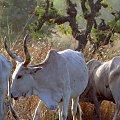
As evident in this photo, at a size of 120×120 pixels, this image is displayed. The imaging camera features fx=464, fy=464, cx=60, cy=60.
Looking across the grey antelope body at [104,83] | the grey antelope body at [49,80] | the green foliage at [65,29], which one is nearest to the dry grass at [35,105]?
the grey antelope body at [104,83]

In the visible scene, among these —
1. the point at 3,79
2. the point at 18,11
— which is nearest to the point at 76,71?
the point at 3,79

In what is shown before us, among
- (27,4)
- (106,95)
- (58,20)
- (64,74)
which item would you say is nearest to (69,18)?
(58,20)

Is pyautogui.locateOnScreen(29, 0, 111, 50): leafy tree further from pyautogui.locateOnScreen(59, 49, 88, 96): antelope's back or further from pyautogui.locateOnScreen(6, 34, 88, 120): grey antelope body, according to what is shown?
pyautogui.locateOnScreen(6, 34, 88, 120): grey antelope body

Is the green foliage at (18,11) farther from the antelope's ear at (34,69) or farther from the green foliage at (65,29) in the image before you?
the antelope's ear at (34,69)

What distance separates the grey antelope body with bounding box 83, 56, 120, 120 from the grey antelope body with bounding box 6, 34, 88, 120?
733 mm

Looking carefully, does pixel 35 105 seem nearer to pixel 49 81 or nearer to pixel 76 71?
pixel 76 71

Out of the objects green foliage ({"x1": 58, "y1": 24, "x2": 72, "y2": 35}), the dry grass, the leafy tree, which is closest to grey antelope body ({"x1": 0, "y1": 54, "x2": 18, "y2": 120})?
the dry grass

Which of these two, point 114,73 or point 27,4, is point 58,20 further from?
point 27,4

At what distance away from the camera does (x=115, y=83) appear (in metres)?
7.03

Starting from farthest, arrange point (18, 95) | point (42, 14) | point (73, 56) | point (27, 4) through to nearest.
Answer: point (27, 4), point (42, 14), point (73, 56), point (18, 95)

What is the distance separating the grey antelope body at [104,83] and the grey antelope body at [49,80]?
0.73 meters

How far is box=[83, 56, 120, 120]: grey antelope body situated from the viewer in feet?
23.1

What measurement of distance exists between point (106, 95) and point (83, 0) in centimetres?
360

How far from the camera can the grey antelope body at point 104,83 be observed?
7043 millimetres
